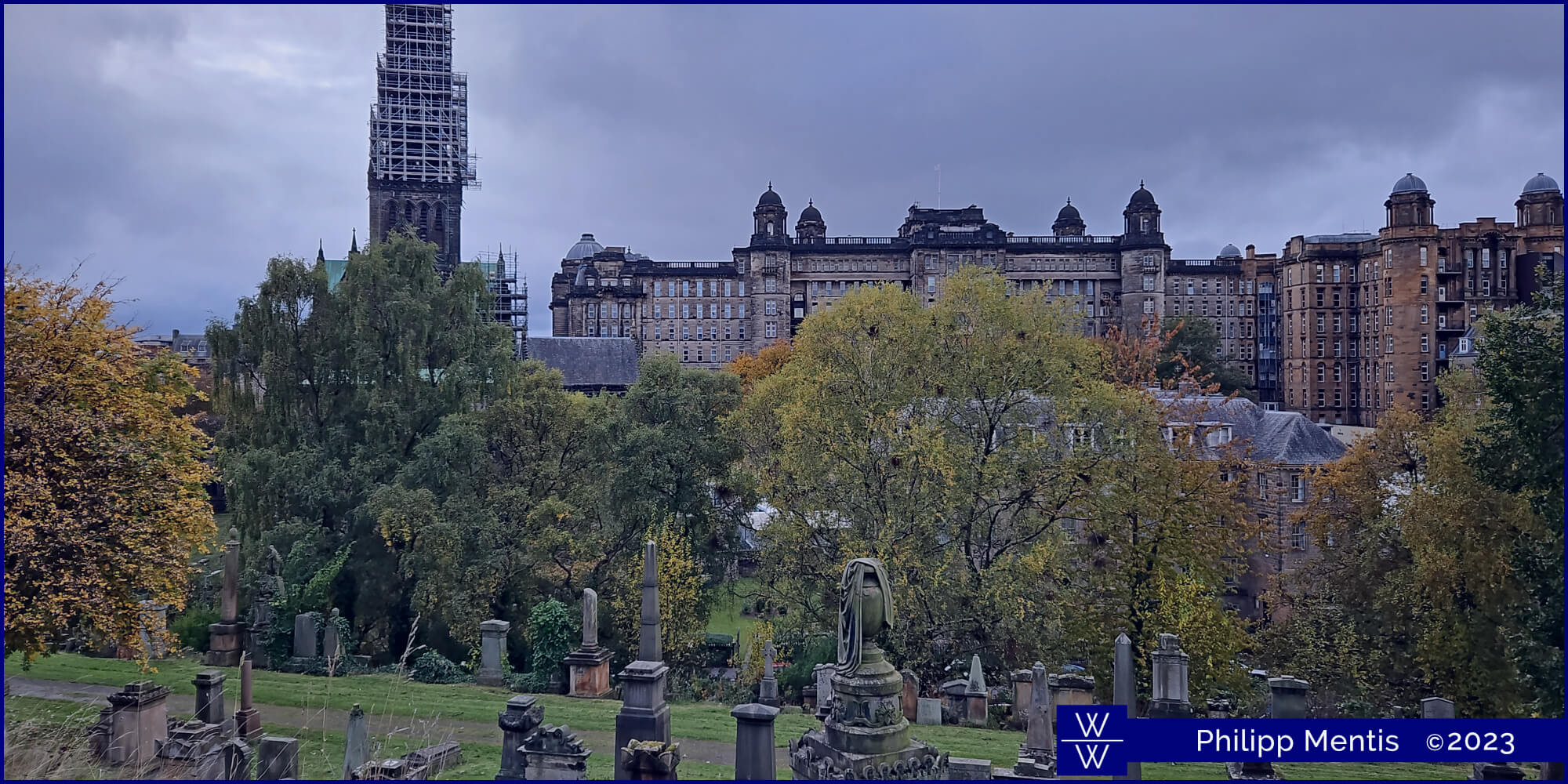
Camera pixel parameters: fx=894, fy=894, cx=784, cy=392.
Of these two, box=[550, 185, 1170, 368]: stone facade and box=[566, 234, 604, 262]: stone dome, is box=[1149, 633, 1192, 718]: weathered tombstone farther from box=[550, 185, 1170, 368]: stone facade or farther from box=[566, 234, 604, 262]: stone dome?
box=[566, 234, 604, 262]: stone dome

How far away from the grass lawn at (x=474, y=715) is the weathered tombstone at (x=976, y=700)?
52 centimetres

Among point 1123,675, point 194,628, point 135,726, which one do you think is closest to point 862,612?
point 1123,675

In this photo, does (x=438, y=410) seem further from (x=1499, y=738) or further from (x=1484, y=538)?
(x=1484, y=538)

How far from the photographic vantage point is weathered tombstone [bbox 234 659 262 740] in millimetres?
13109

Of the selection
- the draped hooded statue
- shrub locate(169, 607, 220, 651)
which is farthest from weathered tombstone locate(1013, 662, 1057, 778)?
shrub locate(169, 607, 220, 651)

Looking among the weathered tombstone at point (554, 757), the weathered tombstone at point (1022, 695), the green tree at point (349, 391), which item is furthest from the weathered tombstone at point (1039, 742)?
the green tree at point (349, 391)

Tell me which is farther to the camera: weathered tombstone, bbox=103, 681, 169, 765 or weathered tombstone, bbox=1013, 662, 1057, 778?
weathered tombstone, bbox=103, 681, 169, 765

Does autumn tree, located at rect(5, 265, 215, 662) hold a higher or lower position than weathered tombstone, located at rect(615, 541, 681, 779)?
higher

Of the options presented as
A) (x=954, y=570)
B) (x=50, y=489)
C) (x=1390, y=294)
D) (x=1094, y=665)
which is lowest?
(x=1094, y=665)

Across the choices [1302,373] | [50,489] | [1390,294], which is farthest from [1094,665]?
[1302,373]

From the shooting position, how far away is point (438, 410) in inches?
917

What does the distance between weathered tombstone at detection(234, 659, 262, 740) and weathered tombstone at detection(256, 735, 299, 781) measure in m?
1.83

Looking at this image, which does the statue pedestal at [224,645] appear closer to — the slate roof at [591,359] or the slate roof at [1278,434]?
the slate roof at [1278,434]

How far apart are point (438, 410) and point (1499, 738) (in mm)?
21811
